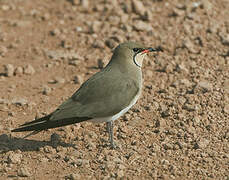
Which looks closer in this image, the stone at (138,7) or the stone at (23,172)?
the stone at (23,172)

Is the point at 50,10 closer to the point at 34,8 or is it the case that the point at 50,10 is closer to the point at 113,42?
the point at 34,8

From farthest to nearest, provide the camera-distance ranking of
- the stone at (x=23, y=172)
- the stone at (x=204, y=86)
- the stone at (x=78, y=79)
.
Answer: the stone at (x=78, y=79) → the stone at (x=204, y=86) → the stone at (x=23, y=172)

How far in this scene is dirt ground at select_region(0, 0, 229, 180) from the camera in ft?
19.2

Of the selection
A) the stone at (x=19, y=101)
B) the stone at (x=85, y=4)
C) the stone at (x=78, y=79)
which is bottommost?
the stone at (x=19, y=101)

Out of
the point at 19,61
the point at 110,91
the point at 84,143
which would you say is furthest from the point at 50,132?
the point at 19,61

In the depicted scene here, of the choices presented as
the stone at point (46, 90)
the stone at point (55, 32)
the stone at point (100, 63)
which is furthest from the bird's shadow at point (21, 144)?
the stone at point (55, 32)

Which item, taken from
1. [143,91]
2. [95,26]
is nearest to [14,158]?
[143,91]

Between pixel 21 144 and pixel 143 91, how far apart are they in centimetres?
224

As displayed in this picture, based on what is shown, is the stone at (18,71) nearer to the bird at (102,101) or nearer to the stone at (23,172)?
the bird at (102,101)

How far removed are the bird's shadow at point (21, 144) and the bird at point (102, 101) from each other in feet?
1.60

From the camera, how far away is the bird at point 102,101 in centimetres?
586

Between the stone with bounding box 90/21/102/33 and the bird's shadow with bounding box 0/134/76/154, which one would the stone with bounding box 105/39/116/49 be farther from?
the bird's shadow with bounding box 0/134/76/154

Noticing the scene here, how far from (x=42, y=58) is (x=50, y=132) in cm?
251

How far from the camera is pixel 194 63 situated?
8.15 m
